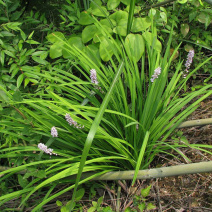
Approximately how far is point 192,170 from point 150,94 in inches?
17.1

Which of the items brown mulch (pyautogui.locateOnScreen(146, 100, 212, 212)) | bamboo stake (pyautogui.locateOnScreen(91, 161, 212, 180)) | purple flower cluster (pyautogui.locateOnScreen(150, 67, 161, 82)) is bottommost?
brown mulch (pyautogui.locateOnScreen(146, 100, 212, 212))

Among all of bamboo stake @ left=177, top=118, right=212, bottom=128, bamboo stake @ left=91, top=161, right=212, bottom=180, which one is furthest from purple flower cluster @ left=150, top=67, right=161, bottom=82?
bamboo stake @ left=91, top=161, right=212, bottom=180

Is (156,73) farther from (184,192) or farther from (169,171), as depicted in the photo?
(184,192)

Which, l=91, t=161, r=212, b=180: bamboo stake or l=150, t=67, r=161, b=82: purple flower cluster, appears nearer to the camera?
l=91, t=161, r=212, b=180: bamboo stake

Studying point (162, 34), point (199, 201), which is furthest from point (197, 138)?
point (162, 34)

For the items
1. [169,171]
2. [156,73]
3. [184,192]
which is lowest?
[184,192]

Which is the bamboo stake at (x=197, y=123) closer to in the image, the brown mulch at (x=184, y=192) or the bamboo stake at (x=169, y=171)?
the brown mulch at (x=184, y=192)

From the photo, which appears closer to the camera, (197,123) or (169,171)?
(169,171)

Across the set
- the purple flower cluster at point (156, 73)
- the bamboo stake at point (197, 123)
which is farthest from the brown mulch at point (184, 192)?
the purple flower cluster at point (156, 73)

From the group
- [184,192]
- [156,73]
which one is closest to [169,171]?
[184,192]

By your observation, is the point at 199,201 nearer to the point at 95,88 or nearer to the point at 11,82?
the point at 95,88

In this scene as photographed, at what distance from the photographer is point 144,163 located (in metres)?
1.30

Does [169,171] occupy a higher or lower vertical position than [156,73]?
lower

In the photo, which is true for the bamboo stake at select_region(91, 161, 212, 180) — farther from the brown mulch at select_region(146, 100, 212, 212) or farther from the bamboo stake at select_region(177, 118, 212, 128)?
the bamboo stake at select_region(177, 118, 212, 128)
